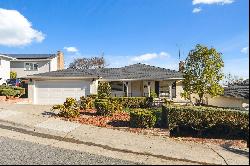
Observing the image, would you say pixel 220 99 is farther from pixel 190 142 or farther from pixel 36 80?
pixel 36 80

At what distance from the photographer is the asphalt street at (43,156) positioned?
29.9ft

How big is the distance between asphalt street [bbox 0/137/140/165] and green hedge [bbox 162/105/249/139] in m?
4.73

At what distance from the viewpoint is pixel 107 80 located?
3070 cm

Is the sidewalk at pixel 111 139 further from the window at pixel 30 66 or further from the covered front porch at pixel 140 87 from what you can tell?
the window at pixel 30 66

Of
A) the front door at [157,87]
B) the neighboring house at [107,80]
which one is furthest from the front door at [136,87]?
the front door at [157,87]

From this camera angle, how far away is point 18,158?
9.54 m

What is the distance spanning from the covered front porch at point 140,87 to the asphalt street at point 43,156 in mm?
20399

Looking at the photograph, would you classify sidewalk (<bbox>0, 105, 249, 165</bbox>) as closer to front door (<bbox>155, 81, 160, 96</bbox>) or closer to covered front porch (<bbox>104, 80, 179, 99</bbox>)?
covered front porch (<bbox>104, 80, 179, 99</bbox>)

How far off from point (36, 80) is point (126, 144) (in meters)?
17.0

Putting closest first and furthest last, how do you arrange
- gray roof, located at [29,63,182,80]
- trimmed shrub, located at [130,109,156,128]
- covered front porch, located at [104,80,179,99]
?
trimmed shrub, located at [130,109,156,128]
gray roof, located at [29,63,182,80]
covered front porch, located at [104,80,179,99]

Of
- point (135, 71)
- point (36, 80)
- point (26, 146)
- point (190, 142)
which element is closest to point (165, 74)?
point (135, 71)

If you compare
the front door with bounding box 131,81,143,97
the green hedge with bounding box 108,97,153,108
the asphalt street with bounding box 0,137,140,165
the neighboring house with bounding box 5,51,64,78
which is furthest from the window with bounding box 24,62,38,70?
the asphalt street with bounding box 0,137,140,165

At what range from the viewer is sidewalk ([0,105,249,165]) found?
31.8 ft

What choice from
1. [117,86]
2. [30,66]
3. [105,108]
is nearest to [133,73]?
[117,86]
